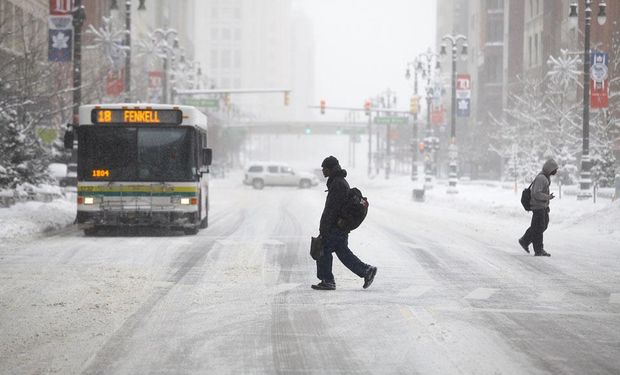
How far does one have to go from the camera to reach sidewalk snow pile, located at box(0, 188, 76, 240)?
2136 centimetres

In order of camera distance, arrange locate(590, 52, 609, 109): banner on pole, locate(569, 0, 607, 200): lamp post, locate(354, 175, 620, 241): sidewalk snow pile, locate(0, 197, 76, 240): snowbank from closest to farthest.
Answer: locate(0, 197, 76, 240): snowbank → locate(354, 175, 620, 241): sidewalk snow pile → locate(569, 0, 607, 200): lamp post → locate(590, 52, 609, 109): banner on pole

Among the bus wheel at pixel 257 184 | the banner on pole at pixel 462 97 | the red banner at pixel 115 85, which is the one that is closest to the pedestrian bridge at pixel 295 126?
the bus wheel at pixel 257 184

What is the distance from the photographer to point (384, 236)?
2231 centimetres

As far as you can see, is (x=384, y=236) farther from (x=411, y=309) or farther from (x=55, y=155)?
(x=55, y=155)

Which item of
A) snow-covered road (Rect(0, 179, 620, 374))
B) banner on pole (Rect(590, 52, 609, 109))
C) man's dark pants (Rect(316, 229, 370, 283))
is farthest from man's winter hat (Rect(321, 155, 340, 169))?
banner on pole (Rect(590, 52, 609, 109))

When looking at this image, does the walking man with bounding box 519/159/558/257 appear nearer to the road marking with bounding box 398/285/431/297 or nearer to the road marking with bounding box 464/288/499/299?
the road marking with bounding box 464/288/499/299

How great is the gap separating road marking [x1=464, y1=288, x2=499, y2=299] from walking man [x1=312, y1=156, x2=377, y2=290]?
1.23 m

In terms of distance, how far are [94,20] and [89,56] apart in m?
21.2

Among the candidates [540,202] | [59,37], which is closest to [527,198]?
[540,202]

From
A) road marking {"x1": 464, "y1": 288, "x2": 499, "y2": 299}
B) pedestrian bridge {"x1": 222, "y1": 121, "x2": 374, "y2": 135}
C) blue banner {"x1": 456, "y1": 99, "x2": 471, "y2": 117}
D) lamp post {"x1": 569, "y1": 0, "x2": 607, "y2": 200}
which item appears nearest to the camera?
road marking {"x1": 464, "y1": 288, "x2": 499, "y2": 299}

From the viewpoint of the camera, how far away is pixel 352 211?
1207 cm

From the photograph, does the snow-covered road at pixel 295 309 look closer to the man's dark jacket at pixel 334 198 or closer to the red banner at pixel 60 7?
the man's dark jacket at pixel 334 198

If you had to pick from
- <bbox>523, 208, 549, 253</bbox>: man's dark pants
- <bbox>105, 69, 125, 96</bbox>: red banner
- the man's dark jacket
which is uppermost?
<bbox>105, 69, 125, 96</bbox>: red banner

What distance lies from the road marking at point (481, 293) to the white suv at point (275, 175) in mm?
53432
